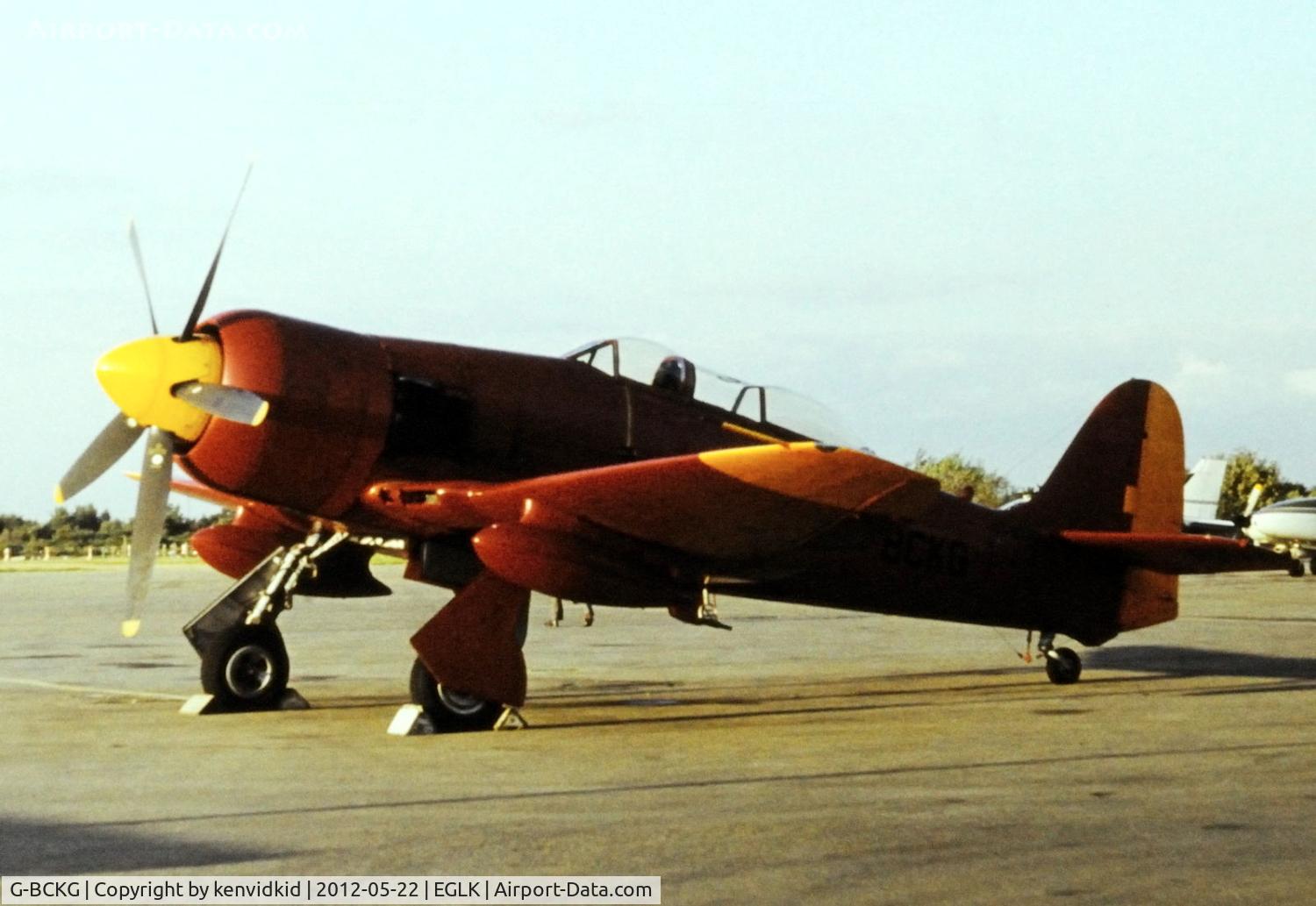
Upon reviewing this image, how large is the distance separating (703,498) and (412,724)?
235cm

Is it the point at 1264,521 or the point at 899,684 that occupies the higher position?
the point at 1264,521

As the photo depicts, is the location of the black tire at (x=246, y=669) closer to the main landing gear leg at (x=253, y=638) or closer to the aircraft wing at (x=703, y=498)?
the main landing gear leg at (x=253, y=638)

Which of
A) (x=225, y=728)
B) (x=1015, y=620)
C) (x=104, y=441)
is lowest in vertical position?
(x=225, y=728)

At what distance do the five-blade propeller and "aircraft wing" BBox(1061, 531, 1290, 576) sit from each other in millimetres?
7235

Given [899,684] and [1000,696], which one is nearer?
[1000,696]

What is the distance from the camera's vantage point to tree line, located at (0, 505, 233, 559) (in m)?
77.3

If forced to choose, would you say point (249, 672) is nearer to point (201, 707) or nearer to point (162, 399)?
point (201, 707)

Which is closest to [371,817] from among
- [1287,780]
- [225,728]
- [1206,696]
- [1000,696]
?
[225,728]

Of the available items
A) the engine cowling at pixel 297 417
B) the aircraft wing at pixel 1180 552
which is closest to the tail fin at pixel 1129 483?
the aircraft wing at pixel 1180 552

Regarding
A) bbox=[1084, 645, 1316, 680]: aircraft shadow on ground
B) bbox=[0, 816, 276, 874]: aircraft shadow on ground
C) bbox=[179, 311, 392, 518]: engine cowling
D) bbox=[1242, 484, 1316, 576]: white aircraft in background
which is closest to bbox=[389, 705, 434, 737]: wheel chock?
bbox=[179, 311, 392, 518]: engine cowling

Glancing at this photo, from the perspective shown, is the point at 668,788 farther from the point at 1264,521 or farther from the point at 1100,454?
the point at 1264,521

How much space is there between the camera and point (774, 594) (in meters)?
12.1

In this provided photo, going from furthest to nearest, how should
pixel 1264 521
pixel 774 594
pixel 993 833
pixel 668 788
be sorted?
pixel 1264 521
pixel 774 594
pixel 668 788
pixel 993 833

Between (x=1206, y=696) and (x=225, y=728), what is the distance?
7537 millimetres
